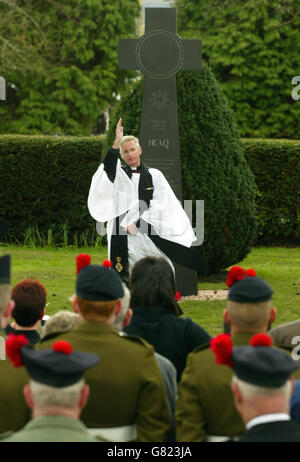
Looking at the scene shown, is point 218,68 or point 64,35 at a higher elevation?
point 64,35

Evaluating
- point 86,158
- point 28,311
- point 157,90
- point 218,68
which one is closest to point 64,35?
point 218,68

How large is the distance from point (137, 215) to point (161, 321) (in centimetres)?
450

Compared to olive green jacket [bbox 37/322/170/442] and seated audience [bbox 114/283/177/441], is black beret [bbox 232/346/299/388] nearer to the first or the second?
olive green jacket [bbox 37/322/170/442]

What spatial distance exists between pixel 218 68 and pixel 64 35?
6166 mm

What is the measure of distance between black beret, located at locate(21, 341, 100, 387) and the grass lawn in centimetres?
564

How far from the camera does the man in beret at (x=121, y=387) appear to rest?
3.70 m

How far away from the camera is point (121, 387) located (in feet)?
12.1

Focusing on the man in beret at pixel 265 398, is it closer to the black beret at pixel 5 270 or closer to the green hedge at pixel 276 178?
the black beret at pixel 5 270

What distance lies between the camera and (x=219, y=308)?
9.91m

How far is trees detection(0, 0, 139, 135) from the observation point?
88.4 feet

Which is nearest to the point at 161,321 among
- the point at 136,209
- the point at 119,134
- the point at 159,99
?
the point at 119,134

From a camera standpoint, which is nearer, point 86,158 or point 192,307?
point 192,307

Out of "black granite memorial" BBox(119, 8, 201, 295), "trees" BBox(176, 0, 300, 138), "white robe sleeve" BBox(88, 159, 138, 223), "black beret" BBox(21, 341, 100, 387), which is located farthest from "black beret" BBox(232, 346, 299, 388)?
"trees" BBox(176, 0, 300, 138)

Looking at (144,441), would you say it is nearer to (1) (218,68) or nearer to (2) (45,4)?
(1) (218,68)
